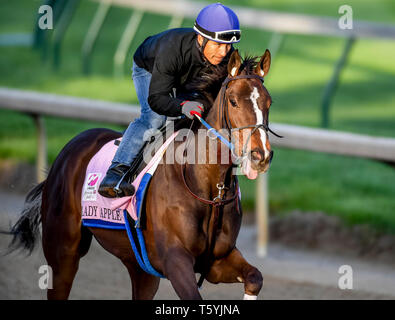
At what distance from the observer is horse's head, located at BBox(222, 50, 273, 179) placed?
165 inches

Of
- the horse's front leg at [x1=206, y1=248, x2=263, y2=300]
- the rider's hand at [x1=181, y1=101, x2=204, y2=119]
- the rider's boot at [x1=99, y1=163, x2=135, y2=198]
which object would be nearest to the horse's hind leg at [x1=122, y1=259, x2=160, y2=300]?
the rider's boot at [x1=99, y1=163, x2=135, y2=198]

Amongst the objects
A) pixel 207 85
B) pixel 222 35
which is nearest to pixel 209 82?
pixel 207 85

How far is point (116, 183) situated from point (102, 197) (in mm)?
231

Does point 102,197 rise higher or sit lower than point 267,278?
higher

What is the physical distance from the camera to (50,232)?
5.49 meters

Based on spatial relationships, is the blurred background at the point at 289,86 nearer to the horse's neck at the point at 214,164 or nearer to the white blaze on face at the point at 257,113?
the horse's neck at the point at 214,164

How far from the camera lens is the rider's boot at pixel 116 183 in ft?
16.2

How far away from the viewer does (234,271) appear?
4.72 m

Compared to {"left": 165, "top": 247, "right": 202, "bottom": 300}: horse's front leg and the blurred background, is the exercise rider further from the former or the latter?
the blurred background

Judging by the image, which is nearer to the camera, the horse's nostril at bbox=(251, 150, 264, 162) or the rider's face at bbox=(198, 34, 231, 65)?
the horse's nostril at bbox=(251, 150, 264, 162)

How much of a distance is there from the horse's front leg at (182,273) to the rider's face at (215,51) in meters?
1.04

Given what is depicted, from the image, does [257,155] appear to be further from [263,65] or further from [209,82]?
[209,82]

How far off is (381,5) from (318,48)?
3.82m

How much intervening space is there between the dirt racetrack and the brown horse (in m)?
1.09
